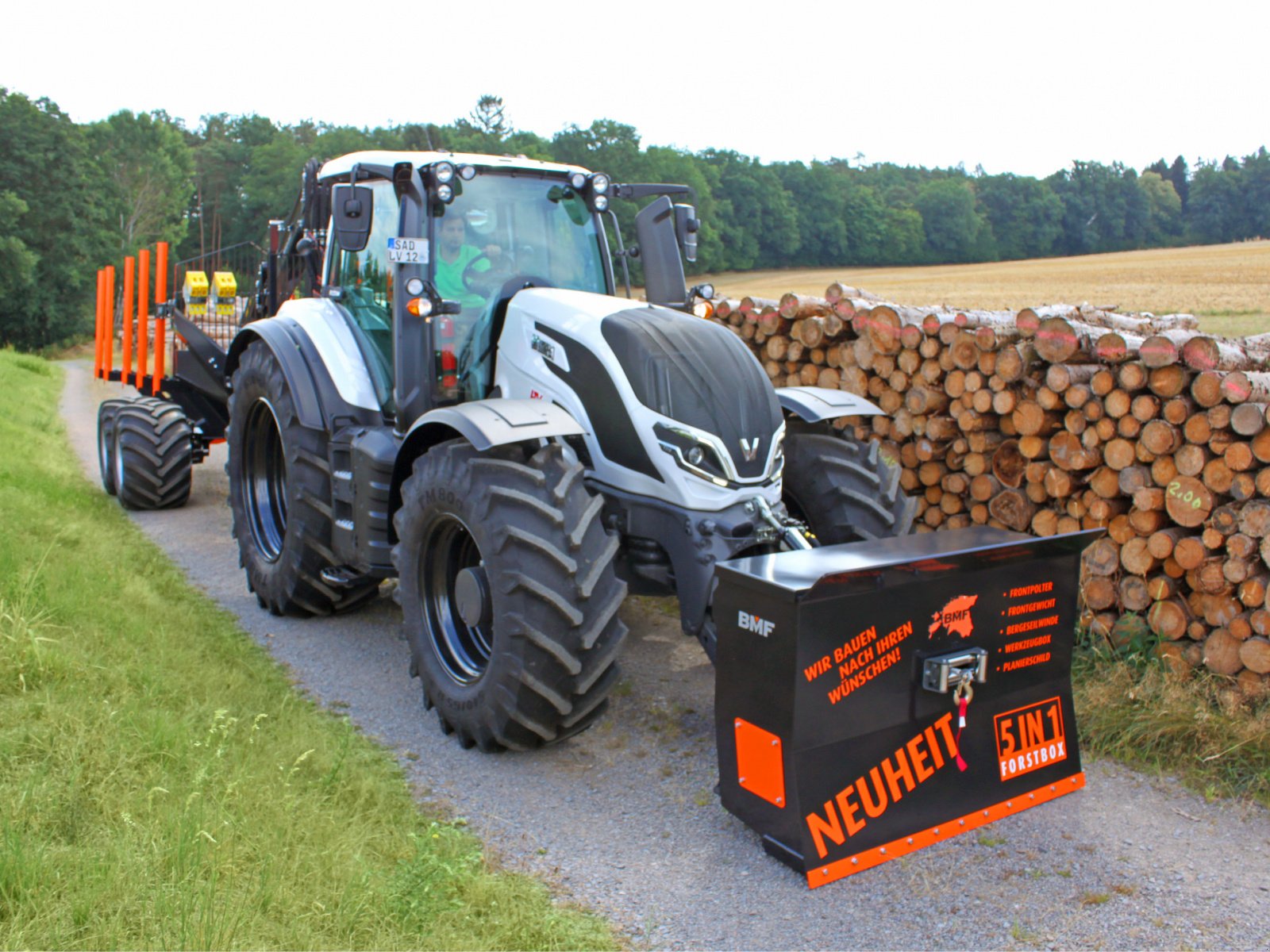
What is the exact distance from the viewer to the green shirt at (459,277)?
547 cm

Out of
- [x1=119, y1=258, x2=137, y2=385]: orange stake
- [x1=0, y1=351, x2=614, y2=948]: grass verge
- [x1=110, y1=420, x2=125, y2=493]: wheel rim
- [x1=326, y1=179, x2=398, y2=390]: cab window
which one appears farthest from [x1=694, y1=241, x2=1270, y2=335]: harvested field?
[x1=0, y1=351, x2=614, y2=948]: grass verge

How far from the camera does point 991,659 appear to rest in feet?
13.3

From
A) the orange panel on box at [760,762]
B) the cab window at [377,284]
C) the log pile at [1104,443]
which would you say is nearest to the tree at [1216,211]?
the log pile at [1104,443]

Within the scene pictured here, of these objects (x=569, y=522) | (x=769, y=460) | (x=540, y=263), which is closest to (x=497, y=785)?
(x=569, y=522)

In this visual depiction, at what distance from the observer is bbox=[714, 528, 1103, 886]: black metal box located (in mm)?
3643

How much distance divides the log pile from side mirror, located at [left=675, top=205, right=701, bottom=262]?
4.06ft

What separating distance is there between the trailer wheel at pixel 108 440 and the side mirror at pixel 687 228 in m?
5.93

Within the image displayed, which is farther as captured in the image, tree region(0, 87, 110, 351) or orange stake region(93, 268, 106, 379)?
tree region(0, 87, 110, 351)

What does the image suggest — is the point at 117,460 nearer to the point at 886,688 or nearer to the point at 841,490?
the point at 841,490

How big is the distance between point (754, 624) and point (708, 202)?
3278cm

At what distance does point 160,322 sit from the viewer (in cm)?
983

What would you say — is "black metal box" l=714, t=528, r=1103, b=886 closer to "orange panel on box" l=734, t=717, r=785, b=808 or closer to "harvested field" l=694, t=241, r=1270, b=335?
"orange panel on box" l=734, t=717, r=785, b=808

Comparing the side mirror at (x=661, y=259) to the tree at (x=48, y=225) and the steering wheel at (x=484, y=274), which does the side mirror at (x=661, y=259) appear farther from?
the tree at (x=48, y=225)

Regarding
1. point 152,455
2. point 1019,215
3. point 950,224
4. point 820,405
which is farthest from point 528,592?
point 1019,215
